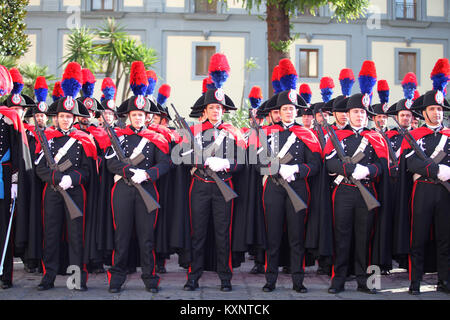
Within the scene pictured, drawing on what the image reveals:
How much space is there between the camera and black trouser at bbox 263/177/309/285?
5.56m

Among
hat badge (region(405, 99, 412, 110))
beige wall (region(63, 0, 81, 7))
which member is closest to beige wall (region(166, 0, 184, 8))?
beige wall (region(63, 0, 81, 7))

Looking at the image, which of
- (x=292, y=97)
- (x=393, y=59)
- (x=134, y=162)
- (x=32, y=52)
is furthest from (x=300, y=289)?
(x=32, y=52)

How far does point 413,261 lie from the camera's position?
5520 mm

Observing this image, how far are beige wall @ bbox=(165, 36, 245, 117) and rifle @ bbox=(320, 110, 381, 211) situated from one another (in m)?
15.3

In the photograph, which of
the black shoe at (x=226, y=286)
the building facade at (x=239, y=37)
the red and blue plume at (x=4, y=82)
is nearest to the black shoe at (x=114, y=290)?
the black shoe at (x=226, y=286)

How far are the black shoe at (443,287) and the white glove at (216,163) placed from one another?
2693mm

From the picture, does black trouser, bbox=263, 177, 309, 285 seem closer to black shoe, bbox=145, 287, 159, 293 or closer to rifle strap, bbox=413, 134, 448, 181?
black shoe, bbox=145, 287, 159, 293

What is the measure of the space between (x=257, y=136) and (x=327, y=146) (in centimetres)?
81

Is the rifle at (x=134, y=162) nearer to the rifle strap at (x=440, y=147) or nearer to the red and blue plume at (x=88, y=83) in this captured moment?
the red and blue plume at (x=88, y=83)

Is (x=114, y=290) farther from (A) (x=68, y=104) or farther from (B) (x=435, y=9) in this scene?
(B) (x=435, y=9)

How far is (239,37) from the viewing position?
819 inches

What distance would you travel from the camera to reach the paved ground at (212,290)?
17.4 feet

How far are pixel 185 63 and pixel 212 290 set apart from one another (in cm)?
1612

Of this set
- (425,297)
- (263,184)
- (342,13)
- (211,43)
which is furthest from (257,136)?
(211,43)
